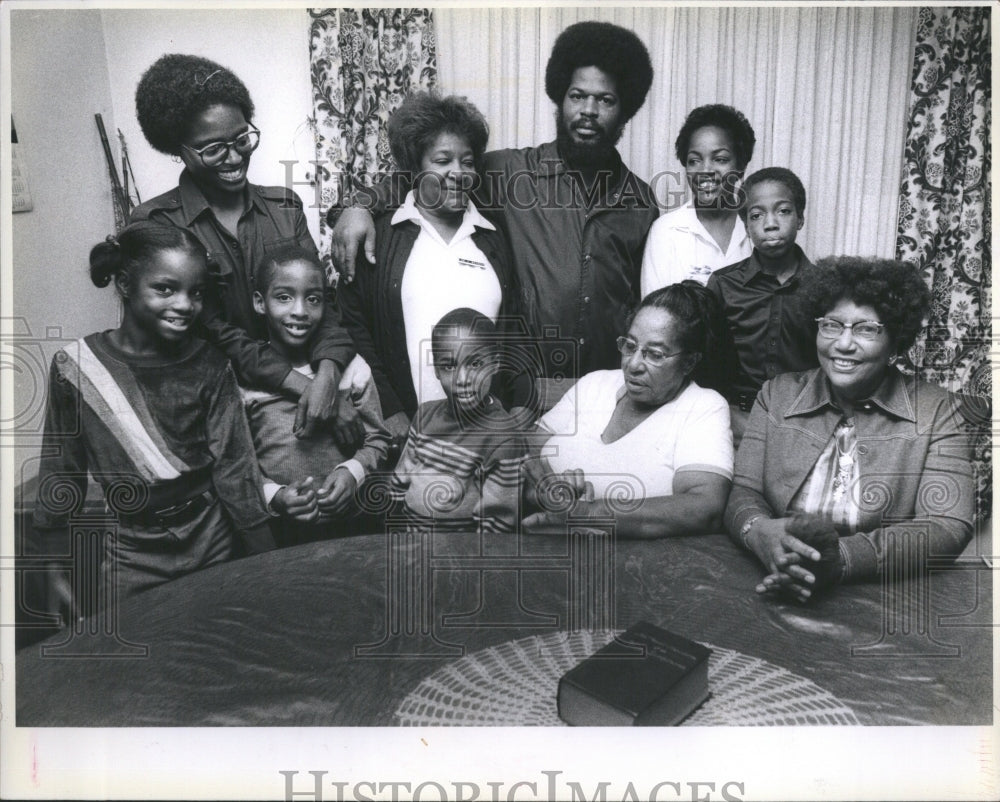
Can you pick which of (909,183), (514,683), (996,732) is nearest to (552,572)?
(514,683)

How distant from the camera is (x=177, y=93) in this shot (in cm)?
302

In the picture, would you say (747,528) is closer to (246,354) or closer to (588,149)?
(588,149)

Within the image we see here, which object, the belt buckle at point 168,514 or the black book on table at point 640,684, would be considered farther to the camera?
the belt buckle at point 168,514

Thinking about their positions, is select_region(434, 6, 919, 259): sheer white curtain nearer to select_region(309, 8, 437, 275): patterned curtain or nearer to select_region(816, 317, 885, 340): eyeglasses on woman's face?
select_region(309, 8, 437, 275): patterned curtain

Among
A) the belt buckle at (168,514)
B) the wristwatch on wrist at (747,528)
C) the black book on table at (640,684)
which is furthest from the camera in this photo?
the belt buckle at (168,514)

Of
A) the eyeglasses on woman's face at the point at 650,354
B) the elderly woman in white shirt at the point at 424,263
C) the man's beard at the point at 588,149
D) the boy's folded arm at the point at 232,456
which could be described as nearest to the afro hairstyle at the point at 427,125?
the elderly woman in white shirt at the point at 424,263

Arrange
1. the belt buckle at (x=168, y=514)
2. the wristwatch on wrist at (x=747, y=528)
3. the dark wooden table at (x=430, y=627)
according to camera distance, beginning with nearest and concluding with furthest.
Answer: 1. the dark wooden table at (x=430, y=627)
2. the wristwatch on wrist at (x=747, y=528)
3. the belt buckle at (x=168, y=514)

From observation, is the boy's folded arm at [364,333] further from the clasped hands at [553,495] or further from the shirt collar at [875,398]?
the shirt collar at [875,398]

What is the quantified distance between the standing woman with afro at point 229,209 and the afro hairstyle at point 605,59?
955mm

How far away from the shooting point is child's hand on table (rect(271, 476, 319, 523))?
120 inches

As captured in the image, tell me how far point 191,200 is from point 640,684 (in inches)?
80.7

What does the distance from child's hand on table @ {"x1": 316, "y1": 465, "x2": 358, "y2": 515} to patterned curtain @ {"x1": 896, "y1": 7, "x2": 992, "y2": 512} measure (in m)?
1.90

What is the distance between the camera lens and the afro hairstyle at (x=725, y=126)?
3055 millimetres

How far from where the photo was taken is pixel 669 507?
2.98 meters
